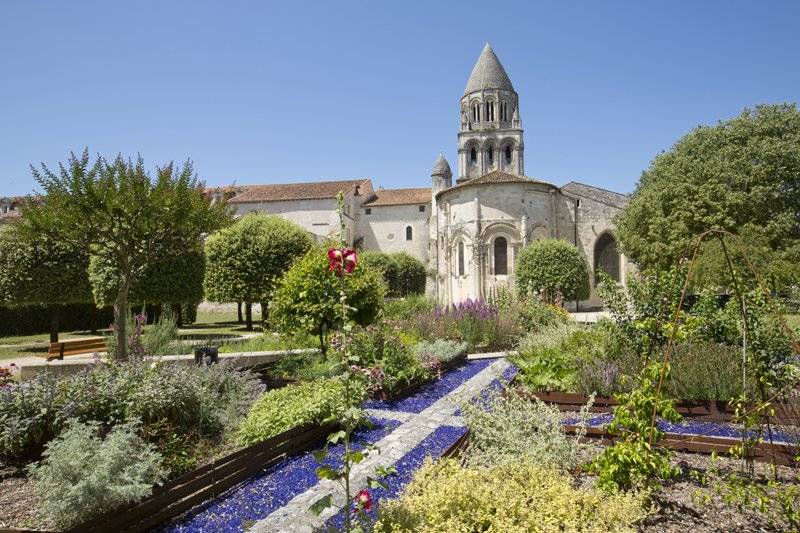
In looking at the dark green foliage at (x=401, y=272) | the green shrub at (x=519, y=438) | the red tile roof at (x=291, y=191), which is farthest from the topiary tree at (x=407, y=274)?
the green shrub at (x=519, y=438)

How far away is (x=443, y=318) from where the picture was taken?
13312 mm

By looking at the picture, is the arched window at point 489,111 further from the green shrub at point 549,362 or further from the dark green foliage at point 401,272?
the green shrub at point 549,362

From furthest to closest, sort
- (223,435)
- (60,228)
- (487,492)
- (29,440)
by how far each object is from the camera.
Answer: (60,228), (223,435), (29,440), (487,492)

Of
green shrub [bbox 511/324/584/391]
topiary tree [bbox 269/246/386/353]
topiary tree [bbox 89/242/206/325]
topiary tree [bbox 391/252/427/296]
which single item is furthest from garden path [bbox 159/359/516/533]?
topiary tree [bbox 391/252/427/296]

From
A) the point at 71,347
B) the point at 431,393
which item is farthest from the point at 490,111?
the point at 431,393

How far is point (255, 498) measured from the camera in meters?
4.50

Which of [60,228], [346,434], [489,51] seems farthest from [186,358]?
[489,51]

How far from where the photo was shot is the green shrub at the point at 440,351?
9.65 m

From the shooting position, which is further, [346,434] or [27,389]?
[27,389]

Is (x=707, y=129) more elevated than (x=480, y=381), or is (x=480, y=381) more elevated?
(x=707, y=129)

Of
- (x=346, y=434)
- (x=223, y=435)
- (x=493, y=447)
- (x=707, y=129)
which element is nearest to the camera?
(x=346, y=434)

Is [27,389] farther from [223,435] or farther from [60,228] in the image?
[60,228]

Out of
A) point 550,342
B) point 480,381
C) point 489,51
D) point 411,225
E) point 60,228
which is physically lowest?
point 480,381

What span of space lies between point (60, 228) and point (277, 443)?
22.3 feet
